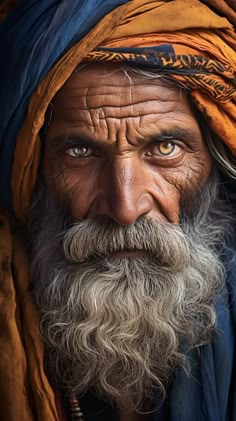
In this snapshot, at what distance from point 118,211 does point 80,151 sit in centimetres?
20

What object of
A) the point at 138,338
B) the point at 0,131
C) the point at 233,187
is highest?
the point at 0,131

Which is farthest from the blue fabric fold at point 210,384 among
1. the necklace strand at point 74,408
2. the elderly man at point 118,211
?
the necklace strand at point 74,408

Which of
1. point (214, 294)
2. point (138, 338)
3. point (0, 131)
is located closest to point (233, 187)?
point (214, 294)

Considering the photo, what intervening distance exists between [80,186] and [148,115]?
0.26 m

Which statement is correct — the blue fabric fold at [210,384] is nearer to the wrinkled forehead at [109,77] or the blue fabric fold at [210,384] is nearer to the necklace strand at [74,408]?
the necklace strand at [74,408]

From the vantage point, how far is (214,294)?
2.60 m

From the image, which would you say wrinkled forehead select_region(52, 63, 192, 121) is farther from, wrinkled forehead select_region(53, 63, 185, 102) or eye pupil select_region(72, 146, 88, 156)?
eye pupil select_region(72, 146, 88, 156)

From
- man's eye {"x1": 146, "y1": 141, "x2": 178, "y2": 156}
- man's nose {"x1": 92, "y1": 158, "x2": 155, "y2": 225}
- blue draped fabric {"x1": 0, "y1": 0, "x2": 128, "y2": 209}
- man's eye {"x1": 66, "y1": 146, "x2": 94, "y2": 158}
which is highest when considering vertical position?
blue draped fabric {"x1": 0, "y1": 0, "x2": 128, "y2": 209}

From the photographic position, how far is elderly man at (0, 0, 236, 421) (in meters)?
2.37

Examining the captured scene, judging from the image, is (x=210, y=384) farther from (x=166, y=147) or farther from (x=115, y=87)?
(x=115, y=87)

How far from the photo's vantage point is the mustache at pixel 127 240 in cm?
242

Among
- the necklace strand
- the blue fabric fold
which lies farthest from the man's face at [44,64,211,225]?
the necklace strand

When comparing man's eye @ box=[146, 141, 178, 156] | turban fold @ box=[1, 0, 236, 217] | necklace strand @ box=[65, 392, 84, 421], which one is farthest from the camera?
necklace strand @ box=[65, 392, 84, 421]

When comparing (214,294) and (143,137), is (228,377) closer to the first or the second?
(214,294)
